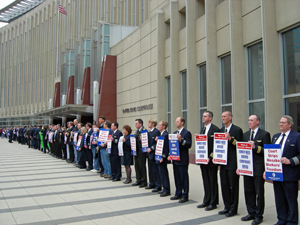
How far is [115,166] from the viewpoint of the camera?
10547mm

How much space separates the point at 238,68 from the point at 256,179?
766cm

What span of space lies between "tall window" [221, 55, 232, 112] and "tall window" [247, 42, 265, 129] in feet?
4.74

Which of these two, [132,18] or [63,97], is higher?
[132,18]

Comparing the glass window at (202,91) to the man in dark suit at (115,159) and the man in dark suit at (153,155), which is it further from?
the man in dark suit at (153,155)

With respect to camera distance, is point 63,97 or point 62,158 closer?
point 62,158

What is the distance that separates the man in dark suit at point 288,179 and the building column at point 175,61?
1234cm

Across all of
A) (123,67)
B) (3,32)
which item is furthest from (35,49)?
(123,67)

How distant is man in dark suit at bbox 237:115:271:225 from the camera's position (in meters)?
5.52

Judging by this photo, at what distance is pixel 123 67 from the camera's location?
83.9 ft

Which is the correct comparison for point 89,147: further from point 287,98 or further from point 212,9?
point 212,9

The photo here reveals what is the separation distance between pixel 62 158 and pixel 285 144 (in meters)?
15.0

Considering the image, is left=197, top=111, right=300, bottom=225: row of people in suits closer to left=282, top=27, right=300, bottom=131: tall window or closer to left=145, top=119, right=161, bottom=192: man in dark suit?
left=145, top=119, right=161, bottom=192: man in dark suit

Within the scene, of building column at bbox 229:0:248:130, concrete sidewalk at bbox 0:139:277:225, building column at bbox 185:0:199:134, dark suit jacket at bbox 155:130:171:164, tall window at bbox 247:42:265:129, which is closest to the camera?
concrete sidewalk at bbox 0:139:277:225

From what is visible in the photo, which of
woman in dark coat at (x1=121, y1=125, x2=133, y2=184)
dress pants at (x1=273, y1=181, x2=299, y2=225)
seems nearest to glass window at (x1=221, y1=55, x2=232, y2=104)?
woman in dark coat at (x1=121, y1=125, x2=133, y2=184)
